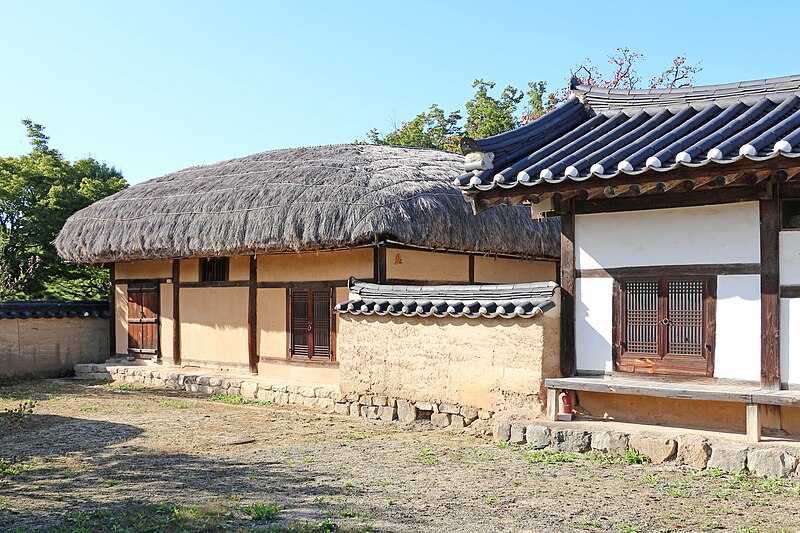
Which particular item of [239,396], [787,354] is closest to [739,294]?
[787,354]

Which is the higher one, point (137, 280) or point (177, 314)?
point (137, 280)

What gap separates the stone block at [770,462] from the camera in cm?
635

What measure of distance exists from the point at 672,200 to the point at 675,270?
0.67 metres

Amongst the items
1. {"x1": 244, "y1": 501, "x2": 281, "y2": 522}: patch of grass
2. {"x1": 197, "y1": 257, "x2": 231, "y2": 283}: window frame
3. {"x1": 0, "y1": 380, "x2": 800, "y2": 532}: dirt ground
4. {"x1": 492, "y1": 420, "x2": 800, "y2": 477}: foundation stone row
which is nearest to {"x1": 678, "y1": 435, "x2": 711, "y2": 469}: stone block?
{"x1": 492, "y1": 420, "x2": 800, "y2": 477}: foundation stone row

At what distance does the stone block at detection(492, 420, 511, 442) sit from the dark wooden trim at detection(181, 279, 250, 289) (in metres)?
6.35

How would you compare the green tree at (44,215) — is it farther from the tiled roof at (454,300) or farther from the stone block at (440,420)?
the stone block at (440,420)

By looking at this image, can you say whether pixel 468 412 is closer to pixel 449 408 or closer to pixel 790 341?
pixel 449 408

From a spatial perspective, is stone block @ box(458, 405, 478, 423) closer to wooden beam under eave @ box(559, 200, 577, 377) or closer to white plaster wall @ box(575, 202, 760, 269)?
wooden beam under eave @ box(559, 200, 577, 377)

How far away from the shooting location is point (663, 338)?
7.56 metres

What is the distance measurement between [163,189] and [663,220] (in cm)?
1009

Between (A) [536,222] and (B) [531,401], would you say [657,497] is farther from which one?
(A) [536,222]

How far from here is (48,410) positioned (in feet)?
36.4

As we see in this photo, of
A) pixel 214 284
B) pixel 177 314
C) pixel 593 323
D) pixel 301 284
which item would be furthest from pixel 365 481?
pixel 177 314

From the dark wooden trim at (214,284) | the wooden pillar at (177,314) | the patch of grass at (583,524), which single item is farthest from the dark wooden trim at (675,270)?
the wooden pillar at (177,314)
